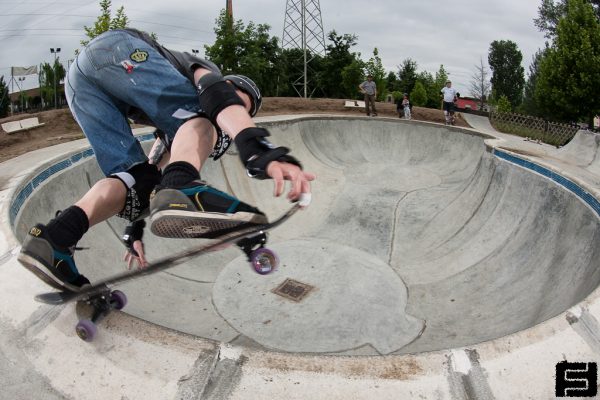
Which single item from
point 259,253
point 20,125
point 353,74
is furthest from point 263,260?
point 353,74

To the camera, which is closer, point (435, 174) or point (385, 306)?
point (385, 306)

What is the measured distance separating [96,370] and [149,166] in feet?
4.78

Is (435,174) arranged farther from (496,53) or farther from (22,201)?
(496,53)

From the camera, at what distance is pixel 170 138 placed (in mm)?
2879

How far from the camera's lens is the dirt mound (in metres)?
11.8

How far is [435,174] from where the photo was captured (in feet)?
38.5

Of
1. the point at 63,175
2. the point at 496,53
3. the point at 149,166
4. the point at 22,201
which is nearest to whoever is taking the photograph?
the point at 149,166

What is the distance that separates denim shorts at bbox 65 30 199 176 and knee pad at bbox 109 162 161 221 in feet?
0.19

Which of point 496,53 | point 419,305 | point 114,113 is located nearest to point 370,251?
point 419,305

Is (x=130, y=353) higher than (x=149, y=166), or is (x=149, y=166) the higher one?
(x=149, y=166)

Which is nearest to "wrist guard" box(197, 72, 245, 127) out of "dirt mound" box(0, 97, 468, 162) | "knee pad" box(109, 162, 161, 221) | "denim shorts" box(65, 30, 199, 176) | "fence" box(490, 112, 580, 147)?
"denim shorts" box(65, 30, 199, 176)

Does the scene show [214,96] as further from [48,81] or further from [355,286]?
[48,81]

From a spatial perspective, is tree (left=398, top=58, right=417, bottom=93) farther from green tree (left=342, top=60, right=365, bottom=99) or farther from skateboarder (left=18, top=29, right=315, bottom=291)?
skateboarder (left=18, top=29, right=315, bottom=291)

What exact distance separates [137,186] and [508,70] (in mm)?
82410
